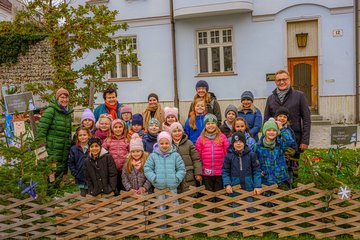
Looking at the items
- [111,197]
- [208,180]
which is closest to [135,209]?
[111,197]

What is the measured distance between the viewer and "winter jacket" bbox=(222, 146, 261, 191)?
15.8 feet

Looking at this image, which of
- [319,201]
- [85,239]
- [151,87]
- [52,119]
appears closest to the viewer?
[319,201]

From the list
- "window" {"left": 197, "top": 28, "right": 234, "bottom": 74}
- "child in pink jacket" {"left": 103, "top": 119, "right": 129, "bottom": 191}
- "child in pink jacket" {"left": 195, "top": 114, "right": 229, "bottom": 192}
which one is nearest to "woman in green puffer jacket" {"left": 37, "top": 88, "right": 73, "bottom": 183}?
"child in pink jacket" {"left": 103, "top": 119, "right": 129, "bottom": 191}

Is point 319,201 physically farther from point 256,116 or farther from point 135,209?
point 135,209

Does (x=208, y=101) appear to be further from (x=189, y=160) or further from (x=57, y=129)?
(x=57, y=129)

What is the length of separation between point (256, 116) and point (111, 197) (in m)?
2.55

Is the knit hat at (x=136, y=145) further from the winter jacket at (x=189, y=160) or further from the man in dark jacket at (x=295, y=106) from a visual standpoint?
the man in dark jacket at (x=295, y=106)

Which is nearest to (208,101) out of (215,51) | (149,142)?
(149,142)

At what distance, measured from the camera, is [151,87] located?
16031 mm

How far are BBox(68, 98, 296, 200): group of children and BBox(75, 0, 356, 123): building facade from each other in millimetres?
9874

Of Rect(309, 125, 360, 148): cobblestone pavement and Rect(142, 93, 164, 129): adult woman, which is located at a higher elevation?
Rect(142, 93, 164, 129): adult woman

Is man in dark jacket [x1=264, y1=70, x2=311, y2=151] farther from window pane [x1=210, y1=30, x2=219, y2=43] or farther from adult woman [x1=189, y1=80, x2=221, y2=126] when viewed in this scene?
window pane [x1=210, y1=30, x2=219, y2=43]

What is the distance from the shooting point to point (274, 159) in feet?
16.3

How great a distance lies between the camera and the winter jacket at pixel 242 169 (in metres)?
4.82
